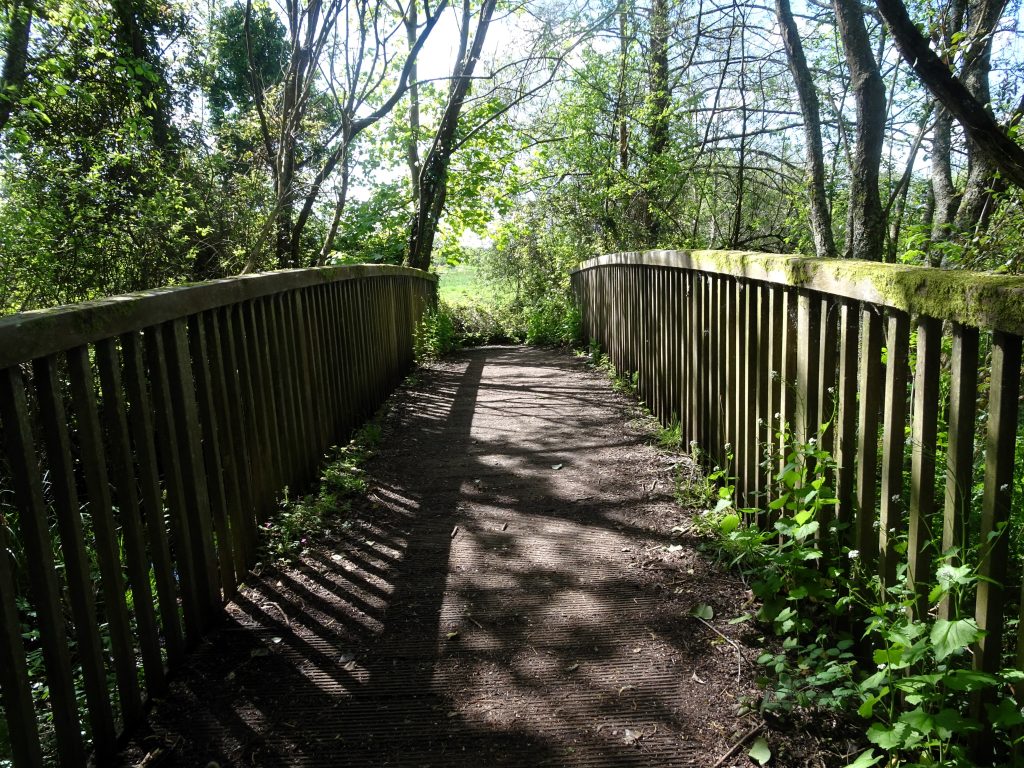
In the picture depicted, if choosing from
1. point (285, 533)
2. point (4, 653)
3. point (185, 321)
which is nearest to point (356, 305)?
point (285, 533)

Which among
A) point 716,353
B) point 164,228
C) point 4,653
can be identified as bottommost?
point 4,653

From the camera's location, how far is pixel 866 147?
543 centimetres

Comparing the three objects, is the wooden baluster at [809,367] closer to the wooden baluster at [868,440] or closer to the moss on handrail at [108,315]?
the wooden baluster at [868,440]

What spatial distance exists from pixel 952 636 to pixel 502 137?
60.9 feet

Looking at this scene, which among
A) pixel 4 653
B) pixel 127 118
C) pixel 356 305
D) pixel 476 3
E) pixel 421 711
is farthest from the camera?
pixel 476 3

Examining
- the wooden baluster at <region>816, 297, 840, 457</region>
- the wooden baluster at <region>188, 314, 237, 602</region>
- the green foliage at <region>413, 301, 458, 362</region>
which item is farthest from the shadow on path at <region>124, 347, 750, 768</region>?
the green foliage at <region>413, 301, 458, 362</region>

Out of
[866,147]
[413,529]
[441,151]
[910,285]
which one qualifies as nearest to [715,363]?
[413,529]

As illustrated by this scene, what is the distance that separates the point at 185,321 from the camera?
2652 mm

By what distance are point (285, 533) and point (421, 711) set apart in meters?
1.43

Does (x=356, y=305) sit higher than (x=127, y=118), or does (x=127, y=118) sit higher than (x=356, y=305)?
(x=127, y=118)

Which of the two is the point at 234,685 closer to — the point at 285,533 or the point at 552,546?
the point at 285,533

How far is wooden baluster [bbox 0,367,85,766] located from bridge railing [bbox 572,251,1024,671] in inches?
82.8

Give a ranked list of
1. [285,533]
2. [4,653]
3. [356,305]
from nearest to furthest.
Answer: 1. [4,653]
2. [285,533]
3. [356,305]

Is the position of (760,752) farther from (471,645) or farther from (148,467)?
(148,467)
